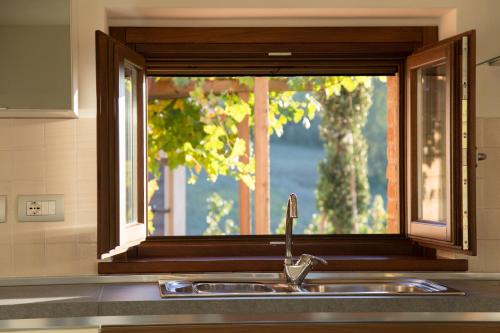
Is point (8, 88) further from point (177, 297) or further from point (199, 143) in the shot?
point (199, 143)

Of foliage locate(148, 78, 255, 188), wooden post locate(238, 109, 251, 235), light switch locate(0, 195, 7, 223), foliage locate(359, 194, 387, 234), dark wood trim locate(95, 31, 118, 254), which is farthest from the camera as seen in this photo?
foliage locate(359, 194, 387, 234)

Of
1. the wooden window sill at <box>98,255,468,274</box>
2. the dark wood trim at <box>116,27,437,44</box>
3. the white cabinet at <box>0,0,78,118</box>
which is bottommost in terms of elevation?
the wooden window sill at <box>98,255,468,274</box>

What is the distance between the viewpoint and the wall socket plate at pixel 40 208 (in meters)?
3.40

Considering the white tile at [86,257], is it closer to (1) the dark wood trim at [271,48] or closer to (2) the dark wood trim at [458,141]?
(1) the dark wood trim at [271,48]

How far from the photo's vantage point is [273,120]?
21.1 ft

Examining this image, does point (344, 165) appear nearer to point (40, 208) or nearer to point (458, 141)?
point (458, 141)

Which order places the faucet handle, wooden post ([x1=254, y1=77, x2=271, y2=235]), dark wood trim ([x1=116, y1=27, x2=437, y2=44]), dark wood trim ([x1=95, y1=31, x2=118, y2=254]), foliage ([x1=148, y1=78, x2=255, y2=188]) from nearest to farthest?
dark wood trim ([x1=95, y1=31, x2=118, y2=254])
the faucet handle
dark wood trim ([x1=116, y1=27, x2=437, y2=44])
foliage ([x1=148, y1=78, x2=255, y2=188])
wooden post ([x1=254, y1=77, x2=271, y2=235])

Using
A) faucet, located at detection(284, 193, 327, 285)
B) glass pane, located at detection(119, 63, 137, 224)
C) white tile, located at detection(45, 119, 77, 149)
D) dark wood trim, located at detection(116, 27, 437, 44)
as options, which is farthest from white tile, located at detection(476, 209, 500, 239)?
white tile, located at detection(45, 119, 77, 149)

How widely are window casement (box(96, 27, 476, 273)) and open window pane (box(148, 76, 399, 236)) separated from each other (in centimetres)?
24

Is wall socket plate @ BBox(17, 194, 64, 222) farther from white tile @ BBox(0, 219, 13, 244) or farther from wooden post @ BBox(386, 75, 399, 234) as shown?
wooden post @ BBox(386, 75, 399, 234)

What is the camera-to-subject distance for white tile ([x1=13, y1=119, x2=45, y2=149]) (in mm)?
3406

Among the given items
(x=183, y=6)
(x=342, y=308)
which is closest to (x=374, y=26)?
(x=183, y=6)

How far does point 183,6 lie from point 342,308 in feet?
4.55

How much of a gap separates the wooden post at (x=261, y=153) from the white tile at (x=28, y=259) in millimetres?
2752
